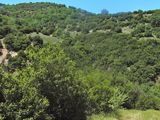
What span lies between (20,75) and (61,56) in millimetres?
2885

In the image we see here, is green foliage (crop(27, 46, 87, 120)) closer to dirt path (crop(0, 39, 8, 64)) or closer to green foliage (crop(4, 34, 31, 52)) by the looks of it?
dirt path (crop(0, 39, 8, 64))

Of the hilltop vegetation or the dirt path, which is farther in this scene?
the dirt path

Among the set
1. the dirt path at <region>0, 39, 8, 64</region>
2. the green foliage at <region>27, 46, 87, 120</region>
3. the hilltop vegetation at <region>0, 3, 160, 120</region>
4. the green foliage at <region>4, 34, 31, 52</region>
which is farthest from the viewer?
the green foliage at <region>4, 34, 31, 52</region>

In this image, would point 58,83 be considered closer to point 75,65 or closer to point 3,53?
point 75,65

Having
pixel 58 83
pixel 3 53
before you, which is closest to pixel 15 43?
pixel 3 53

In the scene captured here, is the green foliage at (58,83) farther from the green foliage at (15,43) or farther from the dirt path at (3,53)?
the green foliage at (15,43)

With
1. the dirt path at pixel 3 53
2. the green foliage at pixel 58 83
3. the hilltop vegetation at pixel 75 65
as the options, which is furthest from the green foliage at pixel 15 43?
the green foliage at pixel 58 83

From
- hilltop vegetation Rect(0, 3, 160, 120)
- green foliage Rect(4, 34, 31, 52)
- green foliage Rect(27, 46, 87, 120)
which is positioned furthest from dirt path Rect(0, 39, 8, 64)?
green foliage Rect(27, 46, 87, 120)

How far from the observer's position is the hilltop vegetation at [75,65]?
25188mm

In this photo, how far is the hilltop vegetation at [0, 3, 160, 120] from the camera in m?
25.2

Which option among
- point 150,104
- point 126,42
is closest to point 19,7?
point 126,42

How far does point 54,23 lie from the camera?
552 feet

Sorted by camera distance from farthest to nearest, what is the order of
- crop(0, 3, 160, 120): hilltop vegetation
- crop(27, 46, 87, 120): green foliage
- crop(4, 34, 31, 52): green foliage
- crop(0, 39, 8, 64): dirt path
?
1. crop(4, 34, 31, 52): green foliage
2. crop(0, 39, 8, 64): dirt path
3. crop(27, 46, 87, 120): green foliage
4. crop(0, 3, 160, 120): hilltop vegetation

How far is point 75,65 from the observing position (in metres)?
31.4
